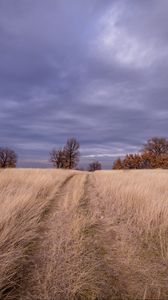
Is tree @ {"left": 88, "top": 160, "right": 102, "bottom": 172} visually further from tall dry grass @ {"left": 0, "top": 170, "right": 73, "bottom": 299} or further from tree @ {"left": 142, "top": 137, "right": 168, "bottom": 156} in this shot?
tall dry grass @ {"left": 0, "top": 170, "right": 73, "bottom": 299}

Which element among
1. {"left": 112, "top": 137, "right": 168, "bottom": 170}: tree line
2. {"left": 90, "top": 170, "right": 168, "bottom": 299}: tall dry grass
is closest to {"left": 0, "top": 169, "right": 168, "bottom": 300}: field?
{"left": 90, "top": 170, "right": 168, "bottom": 299}: tall dry grass

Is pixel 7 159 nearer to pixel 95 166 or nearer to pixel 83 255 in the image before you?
pixel 95 166

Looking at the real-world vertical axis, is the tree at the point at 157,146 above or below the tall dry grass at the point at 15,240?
above

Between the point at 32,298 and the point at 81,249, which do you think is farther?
the point at 81,249

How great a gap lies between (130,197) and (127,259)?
4.77m

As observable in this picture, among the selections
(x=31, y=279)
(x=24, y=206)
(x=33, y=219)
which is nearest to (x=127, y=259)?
(x=31, y=279)

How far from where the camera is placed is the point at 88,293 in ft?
10.4

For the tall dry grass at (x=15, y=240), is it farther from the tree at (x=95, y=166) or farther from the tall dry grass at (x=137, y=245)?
the tree at (x=95, y=166)

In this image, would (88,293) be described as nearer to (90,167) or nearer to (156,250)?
(156,250)

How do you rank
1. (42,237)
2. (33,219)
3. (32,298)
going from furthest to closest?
(33,219)
(42,237)
(32,298)

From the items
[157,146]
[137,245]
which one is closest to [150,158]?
[157,146]

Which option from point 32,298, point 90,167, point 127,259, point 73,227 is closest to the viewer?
point 32,298

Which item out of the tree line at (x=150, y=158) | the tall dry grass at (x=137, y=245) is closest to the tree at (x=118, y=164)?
the tree line at (x=150, y=158)

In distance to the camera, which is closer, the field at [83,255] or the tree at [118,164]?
the field at [83,255]
